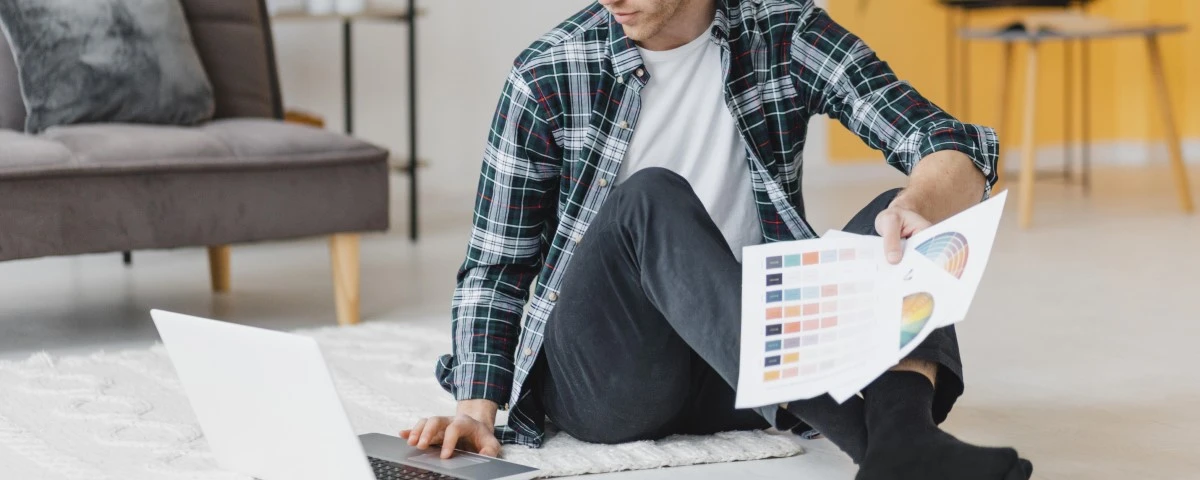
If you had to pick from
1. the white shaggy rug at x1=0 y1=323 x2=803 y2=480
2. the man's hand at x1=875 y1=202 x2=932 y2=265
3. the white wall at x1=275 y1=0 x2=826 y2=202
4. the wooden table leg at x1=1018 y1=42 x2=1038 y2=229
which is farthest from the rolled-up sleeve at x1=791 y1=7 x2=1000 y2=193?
the white wall at x1=275 y1=0 x2=826 y2=202

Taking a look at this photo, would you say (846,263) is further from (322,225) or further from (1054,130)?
(1054,130)

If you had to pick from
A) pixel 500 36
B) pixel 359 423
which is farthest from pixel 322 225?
pixel 500 36

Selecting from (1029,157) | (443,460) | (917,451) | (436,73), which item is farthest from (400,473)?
(436,73)

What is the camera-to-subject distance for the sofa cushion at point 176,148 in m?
2.14

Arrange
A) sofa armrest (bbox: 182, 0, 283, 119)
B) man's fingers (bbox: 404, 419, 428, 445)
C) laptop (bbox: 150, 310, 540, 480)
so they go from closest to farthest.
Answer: laptop (bbox: 150, 310, 540, 480), man's fingers (bbox: 404, 419, 428, 445), sofa armrest (bbox: 182, 0, 283, 119)

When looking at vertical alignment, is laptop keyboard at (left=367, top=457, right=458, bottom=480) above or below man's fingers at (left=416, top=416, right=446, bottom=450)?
below

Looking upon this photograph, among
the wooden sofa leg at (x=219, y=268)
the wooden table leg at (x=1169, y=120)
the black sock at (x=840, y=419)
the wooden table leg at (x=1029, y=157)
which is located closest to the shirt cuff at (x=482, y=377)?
the black sock at (x=840, y=419)

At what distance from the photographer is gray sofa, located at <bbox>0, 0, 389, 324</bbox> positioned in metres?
2.12

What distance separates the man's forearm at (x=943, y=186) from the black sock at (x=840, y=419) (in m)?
0.18

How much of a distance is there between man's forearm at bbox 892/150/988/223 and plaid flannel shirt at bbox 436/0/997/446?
0.11m

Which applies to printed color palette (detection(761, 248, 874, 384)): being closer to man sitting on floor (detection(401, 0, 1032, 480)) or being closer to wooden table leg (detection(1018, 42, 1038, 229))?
man sitting on floor (detection(401, 0, 1032, 480))

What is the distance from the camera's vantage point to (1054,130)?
5441mm

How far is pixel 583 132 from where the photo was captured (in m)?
1.39

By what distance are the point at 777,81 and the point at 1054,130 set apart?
4.35 meters
